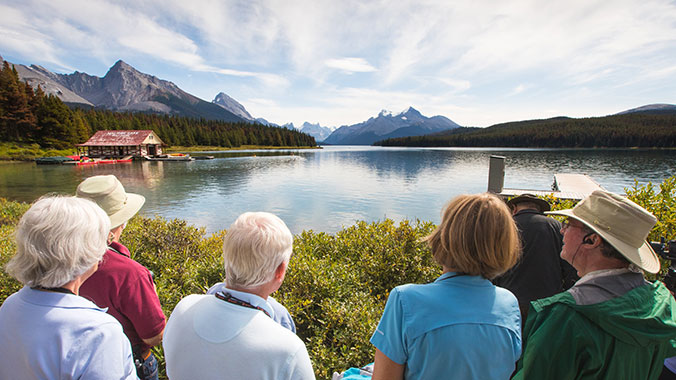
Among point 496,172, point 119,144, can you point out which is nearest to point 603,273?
point 496,172

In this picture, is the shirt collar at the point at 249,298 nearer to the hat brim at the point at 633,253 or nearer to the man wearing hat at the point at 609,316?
the man wearing hat at the point at 609,316

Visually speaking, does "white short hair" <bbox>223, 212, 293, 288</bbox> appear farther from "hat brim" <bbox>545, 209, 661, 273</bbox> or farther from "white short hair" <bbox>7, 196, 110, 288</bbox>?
"hat brim" <bbox>545, 209, 661, 273</bbox>

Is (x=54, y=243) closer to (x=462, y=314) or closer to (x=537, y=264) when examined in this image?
(x=462, y=314)

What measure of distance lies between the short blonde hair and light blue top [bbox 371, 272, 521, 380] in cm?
9

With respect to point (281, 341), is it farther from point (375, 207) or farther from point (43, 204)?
point (375, 207)

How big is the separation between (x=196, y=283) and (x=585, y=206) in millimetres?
4766

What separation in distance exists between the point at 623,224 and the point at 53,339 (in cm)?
362

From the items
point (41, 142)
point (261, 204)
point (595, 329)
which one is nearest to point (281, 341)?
point (595, 329)

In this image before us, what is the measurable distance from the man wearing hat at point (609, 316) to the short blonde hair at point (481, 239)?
495 mm

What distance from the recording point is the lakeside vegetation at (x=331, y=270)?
3615 mm

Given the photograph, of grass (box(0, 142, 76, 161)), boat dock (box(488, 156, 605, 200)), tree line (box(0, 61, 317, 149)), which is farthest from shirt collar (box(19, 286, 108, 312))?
tree line (box(0, 61, 317, 149))

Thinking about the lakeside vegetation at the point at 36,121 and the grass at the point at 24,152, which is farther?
the lakeside vegetation at the point at 36,121

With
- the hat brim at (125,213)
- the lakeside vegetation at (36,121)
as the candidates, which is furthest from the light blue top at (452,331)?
the lakeside vegetation at (36,121)

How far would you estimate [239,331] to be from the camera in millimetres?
1562
